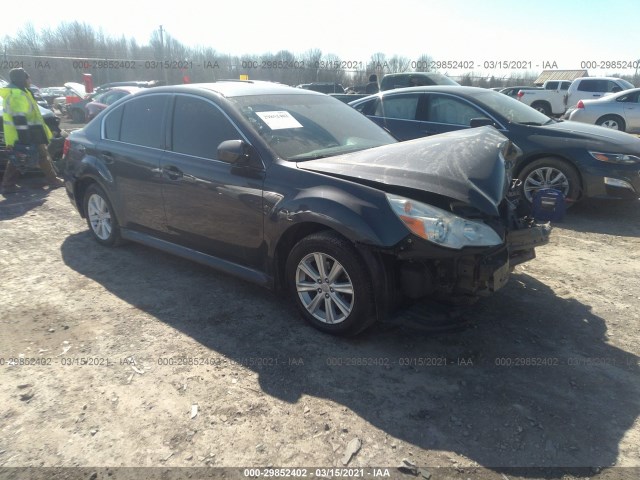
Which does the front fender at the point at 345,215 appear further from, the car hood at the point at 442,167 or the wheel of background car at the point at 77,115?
the wheel of background car at the point at 77,115

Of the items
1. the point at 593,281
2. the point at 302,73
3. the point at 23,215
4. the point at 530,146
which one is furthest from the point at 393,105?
the point at 302,73

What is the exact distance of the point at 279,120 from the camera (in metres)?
3.80

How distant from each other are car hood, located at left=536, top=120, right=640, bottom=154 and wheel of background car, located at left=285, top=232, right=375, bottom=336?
4.55 meters

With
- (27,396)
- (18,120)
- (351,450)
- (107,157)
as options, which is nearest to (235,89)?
(107,157)

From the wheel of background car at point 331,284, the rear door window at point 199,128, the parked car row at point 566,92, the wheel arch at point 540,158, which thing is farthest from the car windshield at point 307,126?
the parked car row at point 566,92

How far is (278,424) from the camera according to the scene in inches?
99.0

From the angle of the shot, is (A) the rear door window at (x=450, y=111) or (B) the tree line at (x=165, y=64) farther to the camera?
(B) the tree line at (x=165, y=64)

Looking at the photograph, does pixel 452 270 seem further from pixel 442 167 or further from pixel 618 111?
pixel 618 111

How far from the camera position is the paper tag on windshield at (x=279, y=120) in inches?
A: 147

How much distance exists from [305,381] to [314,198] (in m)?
1.18

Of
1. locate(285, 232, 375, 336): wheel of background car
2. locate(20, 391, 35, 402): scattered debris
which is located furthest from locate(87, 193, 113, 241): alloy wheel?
locate(285, 232, 375, 336): wheel of background car

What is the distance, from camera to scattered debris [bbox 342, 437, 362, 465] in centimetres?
228

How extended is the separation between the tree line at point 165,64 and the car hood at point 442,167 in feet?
67.0

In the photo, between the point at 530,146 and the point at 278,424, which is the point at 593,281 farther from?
the point at 278,424
